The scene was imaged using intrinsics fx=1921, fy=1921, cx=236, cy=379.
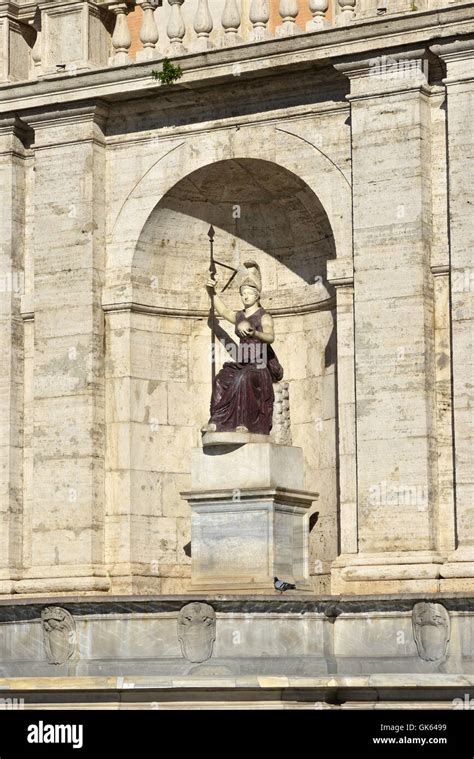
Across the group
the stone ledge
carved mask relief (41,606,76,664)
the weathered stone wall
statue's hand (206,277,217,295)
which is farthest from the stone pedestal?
A: statue's hand (206,277,217,295)

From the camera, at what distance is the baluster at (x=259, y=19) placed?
995 inches

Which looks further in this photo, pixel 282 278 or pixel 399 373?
pixel 282 278

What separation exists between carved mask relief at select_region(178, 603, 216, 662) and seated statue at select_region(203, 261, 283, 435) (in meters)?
3.23

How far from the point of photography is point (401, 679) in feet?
70.4

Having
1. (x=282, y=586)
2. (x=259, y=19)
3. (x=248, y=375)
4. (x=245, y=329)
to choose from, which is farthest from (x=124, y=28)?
(x=282, y=586)

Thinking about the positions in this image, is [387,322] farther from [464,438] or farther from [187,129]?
[187,129]

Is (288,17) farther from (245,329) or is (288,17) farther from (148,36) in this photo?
(245,329)

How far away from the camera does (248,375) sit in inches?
992

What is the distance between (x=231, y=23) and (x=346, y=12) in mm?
1744

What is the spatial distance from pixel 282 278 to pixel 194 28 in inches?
142

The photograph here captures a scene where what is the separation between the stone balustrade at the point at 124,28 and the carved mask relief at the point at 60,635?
7.56 meters

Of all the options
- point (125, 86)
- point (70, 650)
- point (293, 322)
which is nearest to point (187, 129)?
point (125, 86)

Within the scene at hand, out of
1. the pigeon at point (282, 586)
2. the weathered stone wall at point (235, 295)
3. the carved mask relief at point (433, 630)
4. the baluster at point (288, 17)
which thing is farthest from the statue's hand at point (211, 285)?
the carved mask relief at point (433, 630)

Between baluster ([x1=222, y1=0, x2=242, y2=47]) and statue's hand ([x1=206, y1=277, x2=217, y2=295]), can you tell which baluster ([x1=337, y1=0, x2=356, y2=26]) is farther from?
statue's hand ([x1=206, y1=277, x2=217, y2=295])
